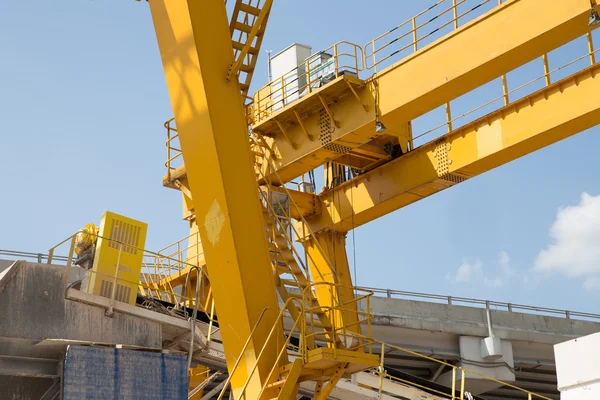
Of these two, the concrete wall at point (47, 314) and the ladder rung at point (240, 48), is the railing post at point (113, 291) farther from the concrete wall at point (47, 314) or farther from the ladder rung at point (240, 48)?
the ladder rung at point (240, 48)

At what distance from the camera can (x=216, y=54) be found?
1730cm

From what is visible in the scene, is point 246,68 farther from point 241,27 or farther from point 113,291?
point 113,291

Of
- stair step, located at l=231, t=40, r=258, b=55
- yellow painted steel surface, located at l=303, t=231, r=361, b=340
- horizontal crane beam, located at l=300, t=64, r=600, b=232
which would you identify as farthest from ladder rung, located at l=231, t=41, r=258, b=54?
yellow painted steel surface, located at l=303, t=231, r=361, b=340

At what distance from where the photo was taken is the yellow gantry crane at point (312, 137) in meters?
16.5

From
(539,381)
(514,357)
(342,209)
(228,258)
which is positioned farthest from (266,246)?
(539,381)

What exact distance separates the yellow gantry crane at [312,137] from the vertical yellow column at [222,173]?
25 mm

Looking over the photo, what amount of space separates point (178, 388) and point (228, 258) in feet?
8.23

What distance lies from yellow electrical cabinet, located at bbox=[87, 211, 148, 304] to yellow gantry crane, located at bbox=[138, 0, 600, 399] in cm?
122

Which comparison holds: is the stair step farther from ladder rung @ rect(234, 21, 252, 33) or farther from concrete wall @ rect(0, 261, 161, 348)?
concrete wall @ rect(0, 261, 161, 348)

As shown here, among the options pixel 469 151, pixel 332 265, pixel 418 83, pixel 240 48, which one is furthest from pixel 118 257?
pixel 469 151

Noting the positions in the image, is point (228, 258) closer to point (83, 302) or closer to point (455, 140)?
point (83, 302)

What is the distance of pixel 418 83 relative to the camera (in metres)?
19.3

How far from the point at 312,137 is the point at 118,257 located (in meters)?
6.61

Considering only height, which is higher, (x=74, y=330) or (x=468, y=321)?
(x=468, y=321)
